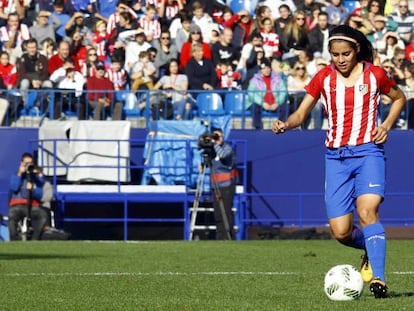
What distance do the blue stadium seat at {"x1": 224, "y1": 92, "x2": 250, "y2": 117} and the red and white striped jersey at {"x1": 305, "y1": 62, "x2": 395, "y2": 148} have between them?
45.8 feet

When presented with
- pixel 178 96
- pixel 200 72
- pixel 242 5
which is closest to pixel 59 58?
pixel 178 96

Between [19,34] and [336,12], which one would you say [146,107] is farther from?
[336,12]

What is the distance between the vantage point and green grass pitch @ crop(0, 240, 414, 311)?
9.89 metres

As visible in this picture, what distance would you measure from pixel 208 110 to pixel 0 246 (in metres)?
6.53

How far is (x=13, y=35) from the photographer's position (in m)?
26.1

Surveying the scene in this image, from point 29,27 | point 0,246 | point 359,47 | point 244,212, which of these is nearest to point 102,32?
point 29,27

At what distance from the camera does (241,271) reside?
1395cm

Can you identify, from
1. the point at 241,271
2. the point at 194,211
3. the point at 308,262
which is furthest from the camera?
the point at 194,211

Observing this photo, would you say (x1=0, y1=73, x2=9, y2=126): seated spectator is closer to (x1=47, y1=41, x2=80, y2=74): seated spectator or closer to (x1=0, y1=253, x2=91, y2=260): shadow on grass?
(x1=47, y1=41, x2=80, y2=74): seated spectator

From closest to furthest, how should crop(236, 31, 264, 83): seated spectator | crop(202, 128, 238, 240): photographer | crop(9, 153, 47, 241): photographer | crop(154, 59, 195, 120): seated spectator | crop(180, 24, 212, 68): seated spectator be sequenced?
crop(9, 153, 47, 241): photographer → crop(202, 128, 238, 240): photographer → crop(154, 59, 195, 120): seated spectator → crop(180, 24, 212, 68): seated spectator → crop(236, 31, 264, 83): seated spectator

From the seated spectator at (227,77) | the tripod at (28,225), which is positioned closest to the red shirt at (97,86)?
the seated spectator at (227,77)

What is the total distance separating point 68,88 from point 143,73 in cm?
156

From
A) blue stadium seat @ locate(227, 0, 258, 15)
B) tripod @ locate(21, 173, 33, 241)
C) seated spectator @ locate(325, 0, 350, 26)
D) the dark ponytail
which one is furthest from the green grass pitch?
blue stadium seat @ locate(227, 0, 258, 15)

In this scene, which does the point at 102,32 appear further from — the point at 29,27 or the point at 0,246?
the point at 0,246
